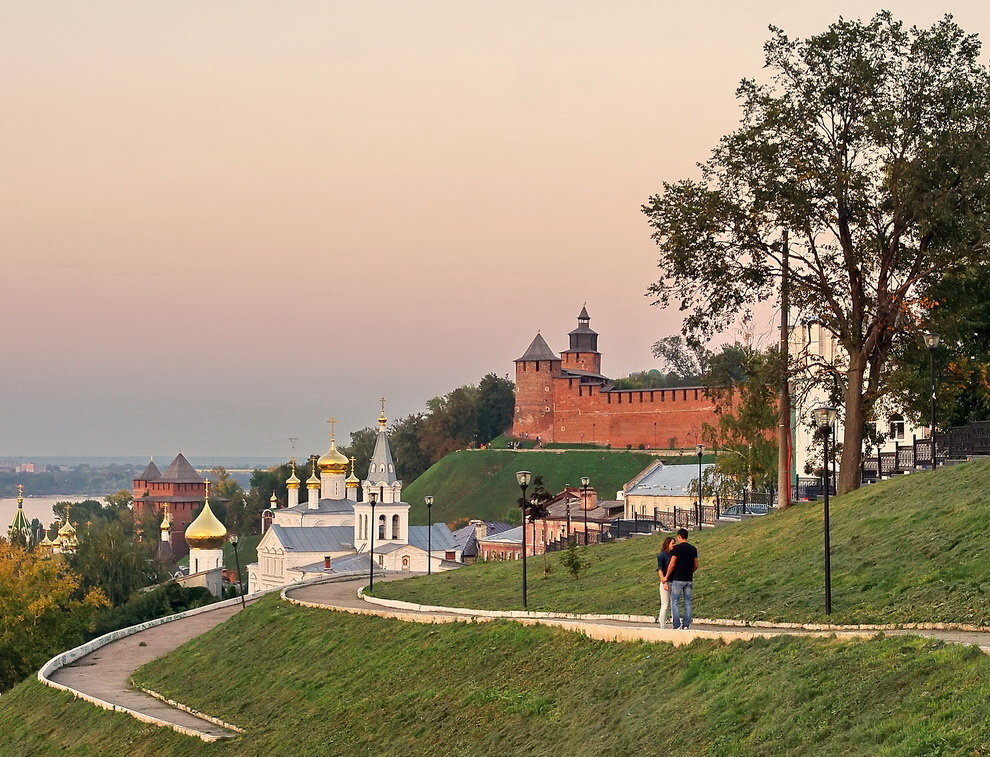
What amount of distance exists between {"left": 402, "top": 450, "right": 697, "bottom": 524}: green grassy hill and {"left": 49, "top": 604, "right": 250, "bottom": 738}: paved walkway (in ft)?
154

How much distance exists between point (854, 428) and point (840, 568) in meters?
9.64

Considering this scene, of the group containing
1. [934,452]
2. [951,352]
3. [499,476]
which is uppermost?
[951,352]

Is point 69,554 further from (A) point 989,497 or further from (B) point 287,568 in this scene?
(A) point 989,497

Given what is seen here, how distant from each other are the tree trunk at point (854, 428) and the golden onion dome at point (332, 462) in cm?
5338

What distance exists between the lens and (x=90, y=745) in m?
23.5

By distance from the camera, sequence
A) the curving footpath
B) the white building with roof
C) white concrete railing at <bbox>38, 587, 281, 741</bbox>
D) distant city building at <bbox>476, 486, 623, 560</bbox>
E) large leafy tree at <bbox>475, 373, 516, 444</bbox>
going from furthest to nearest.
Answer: large leafy tree at <bbox>475, 373, 516, 444</bbox>
distant city building at <bbox>476, 486, 623, 560</bbox>
the white building with roof
white concrete railing at <bbox>38, 587, 281, 741</bbox>
the curving footpath

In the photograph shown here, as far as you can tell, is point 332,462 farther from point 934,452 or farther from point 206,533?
point 934,452

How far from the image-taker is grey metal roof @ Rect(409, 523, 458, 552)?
67500mm

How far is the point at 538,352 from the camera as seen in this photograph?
102 m

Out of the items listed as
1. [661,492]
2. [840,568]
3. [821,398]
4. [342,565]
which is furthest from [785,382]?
[342,565]

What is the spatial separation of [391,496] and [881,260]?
42579 millimetres

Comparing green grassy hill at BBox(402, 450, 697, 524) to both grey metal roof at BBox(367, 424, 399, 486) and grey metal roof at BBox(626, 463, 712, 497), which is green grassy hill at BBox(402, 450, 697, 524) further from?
grey metal roof at BBox(626, 463, 712, 497)

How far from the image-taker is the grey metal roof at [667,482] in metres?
55.7

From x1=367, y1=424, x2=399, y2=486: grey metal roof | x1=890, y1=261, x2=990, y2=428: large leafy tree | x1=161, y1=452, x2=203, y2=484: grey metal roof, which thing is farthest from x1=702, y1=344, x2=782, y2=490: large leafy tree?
x1=161, y1=452, x2=203, y2=484: grey metal roof
